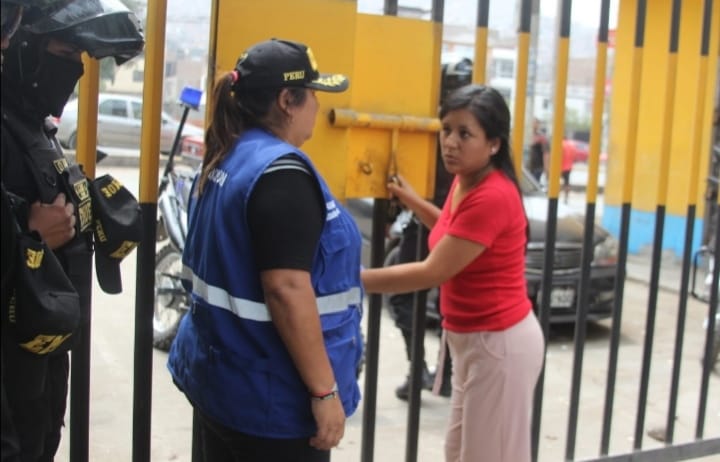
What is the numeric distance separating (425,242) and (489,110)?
0.68 meters

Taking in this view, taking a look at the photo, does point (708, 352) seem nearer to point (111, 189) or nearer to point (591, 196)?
point (591, 196)

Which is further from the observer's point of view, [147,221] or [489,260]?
[489,260]

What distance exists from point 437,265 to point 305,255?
798mm

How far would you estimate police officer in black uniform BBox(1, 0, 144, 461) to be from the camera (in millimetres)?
1850

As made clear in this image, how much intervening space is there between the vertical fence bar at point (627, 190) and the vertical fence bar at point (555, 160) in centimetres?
34

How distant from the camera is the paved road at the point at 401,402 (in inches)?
168

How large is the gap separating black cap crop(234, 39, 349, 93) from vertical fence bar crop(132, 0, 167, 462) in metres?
0.51

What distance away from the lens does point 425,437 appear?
4.44 metres

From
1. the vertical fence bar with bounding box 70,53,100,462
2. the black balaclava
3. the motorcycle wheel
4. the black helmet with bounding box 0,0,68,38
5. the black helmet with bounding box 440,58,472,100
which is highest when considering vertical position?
the black helmet with bounding box 440,58,472,100

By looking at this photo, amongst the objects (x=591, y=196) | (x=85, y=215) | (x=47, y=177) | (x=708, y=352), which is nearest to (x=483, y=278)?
(x=591, y=196)

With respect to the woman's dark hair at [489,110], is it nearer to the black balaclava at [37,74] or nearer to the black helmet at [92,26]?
the black helmet at [92,26]

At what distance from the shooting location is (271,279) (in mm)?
1971

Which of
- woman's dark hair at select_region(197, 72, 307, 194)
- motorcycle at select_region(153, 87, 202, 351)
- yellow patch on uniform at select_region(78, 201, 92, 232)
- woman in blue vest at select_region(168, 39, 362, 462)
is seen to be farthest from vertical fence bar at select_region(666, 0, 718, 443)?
motorcycle at select_region(153, 87, 202, 351)

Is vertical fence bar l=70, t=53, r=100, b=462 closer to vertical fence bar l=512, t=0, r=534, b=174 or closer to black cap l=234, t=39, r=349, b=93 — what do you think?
black cap l=234, t=39, r=349, b=93
